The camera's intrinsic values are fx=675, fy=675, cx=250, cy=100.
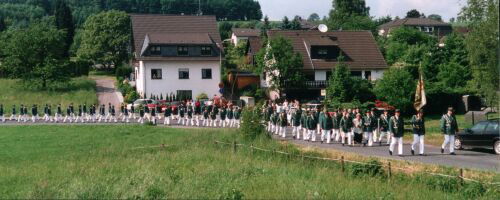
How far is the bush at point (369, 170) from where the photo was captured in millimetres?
19766

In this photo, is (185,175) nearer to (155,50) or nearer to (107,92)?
(155,50)

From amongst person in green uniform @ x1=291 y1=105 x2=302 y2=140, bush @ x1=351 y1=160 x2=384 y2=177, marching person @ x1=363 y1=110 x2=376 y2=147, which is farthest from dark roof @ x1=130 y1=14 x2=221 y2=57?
bush @ x1=351 y1=160 x2=384 y2=177

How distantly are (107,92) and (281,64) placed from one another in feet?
57.5

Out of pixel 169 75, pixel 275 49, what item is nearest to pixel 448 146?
pixel 275 49

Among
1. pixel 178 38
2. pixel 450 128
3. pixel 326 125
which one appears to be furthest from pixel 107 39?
pixel 450 128

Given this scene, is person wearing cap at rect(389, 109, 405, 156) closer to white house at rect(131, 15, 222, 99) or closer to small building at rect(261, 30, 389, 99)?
small building at rect(261, 30, 389, 99)

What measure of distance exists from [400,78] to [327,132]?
19.0 meters

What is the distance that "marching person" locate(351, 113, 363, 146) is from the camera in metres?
28.7

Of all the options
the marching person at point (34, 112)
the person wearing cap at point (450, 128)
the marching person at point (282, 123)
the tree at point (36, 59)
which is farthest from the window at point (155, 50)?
the person wearing cap at point (450, 128)

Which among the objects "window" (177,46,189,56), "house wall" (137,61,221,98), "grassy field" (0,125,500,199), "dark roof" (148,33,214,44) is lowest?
"grassy field" (0,125,500,199)

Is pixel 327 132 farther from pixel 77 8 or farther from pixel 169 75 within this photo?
pixel 77 8

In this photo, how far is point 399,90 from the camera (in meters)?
47.8

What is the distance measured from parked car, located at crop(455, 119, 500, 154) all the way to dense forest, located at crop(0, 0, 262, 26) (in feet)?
412

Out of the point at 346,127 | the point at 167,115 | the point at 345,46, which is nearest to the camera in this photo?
the point at 346,127
